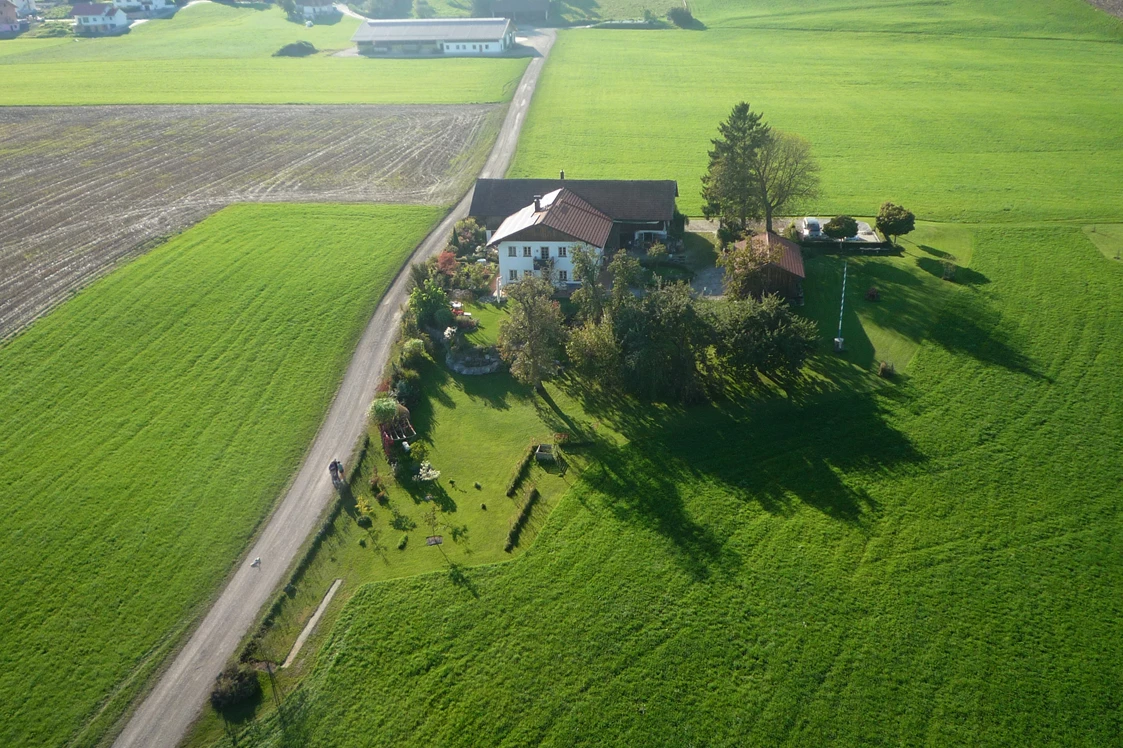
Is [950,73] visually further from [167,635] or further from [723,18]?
[167,635]

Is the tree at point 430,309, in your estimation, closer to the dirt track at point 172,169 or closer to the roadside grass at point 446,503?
the roadside grass at point 446,503

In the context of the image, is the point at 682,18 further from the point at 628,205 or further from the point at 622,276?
the point at 622,276

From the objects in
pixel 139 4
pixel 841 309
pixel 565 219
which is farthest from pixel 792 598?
pixel 139 4

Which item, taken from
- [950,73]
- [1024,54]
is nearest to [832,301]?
[950,73]

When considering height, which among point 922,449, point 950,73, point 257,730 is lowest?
point 257,730

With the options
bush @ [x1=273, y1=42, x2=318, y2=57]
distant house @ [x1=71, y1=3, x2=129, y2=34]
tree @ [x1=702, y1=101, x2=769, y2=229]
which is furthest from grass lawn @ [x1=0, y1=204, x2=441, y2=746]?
distant house @ [x1=71, y1=3, x2=129, y2=34]

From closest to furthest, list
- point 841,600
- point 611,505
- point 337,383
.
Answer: point 841,600 → point 611,505 → point 337,383

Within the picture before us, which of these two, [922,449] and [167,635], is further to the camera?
[922,449]
